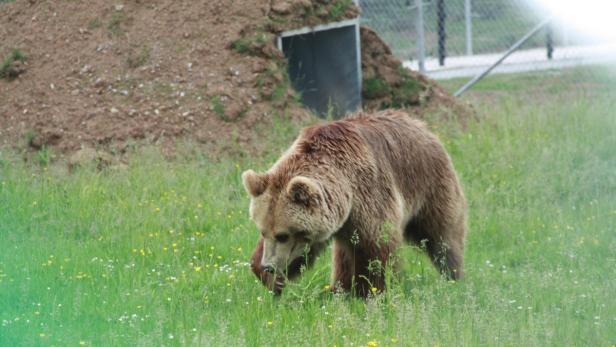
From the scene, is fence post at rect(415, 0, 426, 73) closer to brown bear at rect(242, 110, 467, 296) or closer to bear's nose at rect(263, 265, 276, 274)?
brown bear at rect(242, 110, 467, 296)

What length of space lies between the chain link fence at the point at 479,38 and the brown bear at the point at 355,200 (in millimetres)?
8441

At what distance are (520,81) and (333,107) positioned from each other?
5.63 m

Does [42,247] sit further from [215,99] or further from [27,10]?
[27,10]

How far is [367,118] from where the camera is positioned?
7004 mm

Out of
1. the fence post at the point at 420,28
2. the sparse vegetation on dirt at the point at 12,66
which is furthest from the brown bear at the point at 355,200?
the fence post at the point at 420,28

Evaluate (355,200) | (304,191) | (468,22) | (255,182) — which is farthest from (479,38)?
(304,191)

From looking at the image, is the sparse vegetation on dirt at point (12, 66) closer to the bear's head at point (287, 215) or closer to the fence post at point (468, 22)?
the bear's head at point (287, 215)

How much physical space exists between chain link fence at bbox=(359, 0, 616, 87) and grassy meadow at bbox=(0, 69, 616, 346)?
358 cm

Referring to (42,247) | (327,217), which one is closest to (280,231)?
(327,217)

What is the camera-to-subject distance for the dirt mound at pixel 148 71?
1041 cm

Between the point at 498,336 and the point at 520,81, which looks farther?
the point at 520,81

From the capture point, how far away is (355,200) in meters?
6.39

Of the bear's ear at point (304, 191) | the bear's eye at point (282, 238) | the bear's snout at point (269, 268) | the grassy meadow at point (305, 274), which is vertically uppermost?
the bear's ear at point (304, 191)

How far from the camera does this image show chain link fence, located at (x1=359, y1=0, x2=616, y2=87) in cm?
1573
